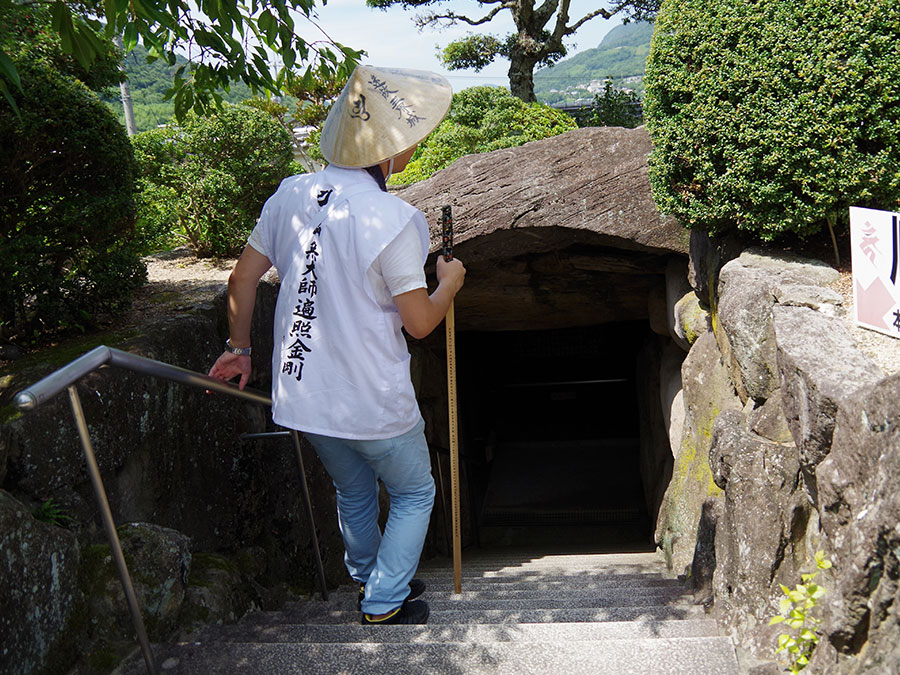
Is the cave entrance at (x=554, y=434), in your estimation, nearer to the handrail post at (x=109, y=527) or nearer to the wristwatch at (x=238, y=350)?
the wristwatch at (x=238, y=350)

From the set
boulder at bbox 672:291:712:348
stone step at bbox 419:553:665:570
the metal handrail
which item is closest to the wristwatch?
the metal handrail

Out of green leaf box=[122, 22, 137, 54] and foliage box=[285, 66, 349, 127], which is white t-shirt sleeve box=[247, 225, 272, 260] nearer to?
green leaf box=[122, 22, 137, 54]

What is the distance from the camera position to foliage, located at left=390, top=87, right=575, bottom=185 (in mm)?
8734

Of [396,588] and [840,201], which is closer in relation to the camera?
[396,588]

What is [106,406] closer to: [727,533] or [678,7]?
[727,533]

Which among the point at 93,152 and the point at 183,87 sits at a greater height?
the point at 183,87

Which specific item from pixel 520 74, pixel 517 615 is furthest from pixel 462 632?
pixel 520 74

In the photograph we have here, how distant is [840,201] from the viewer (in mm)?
3803

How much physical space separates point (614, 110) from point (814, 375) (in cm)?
917

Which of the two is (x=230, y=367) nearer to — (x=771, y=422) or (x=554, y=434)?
(x=771, y=422)

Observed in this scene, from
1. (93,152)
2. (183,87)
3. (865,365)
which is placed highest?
(183,87)

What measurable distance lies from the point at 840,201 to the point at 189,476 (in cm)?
356

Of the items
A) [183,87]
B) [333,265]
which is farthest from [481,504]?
[333,265]

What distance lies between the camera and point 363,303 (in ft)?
8.39
